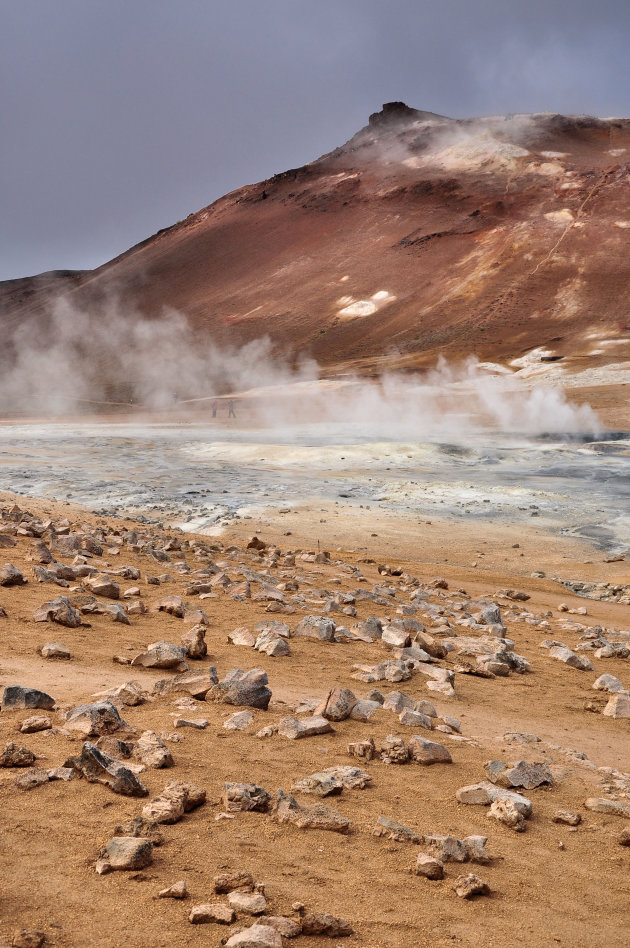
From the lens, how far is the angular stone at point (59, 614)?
17.5 feet

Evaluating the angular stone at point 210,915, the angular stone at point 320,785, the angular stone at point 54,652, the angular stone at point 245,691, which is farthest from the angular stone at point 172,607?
the angular stone at point 210,915

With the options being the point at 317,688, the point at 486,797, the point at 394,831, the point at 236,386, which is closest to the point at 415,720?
the point at 317,688

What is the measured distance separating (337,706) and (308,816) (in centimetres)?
124

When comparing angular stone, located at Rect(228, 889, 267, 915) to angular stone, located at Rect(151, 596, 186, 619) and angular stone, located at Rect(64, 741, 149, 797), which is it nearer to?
angular stone, located at Rect(64, 741, 149, 797)

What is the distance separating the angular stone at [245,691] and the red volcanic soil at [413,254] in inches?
1838

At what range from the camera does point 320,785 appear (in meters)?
3.23

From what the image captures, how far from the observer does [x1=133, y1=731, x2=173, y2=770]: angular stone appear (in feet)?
10.4

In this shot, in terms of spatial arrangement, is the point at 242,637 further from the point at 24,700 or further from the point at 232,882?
the point at 232,882

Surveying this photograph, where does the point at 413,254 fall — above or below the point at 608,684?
above

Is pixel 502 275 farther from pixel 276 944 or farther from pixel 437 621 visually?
pixel 276 944

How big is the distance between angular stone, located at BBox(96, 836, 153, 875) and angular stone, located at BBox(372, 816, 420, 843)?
889 mm

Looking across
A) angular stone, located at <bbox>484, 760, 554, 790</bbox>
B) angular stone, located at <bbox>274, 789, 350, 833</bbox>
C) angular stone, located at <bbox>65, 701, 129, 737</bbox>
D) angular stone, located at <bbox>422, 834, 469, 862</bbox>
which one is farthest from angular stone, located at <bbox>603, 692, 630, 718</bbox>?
angular stone, located at <bbox>65, 701, 129, 737</bbox>

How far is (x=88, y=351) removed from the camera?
78.2 meters

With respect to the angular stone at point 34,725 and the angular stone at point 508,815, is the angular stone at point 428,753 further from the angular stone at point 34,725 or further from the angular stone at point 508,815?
the angular stone at point 34,725
